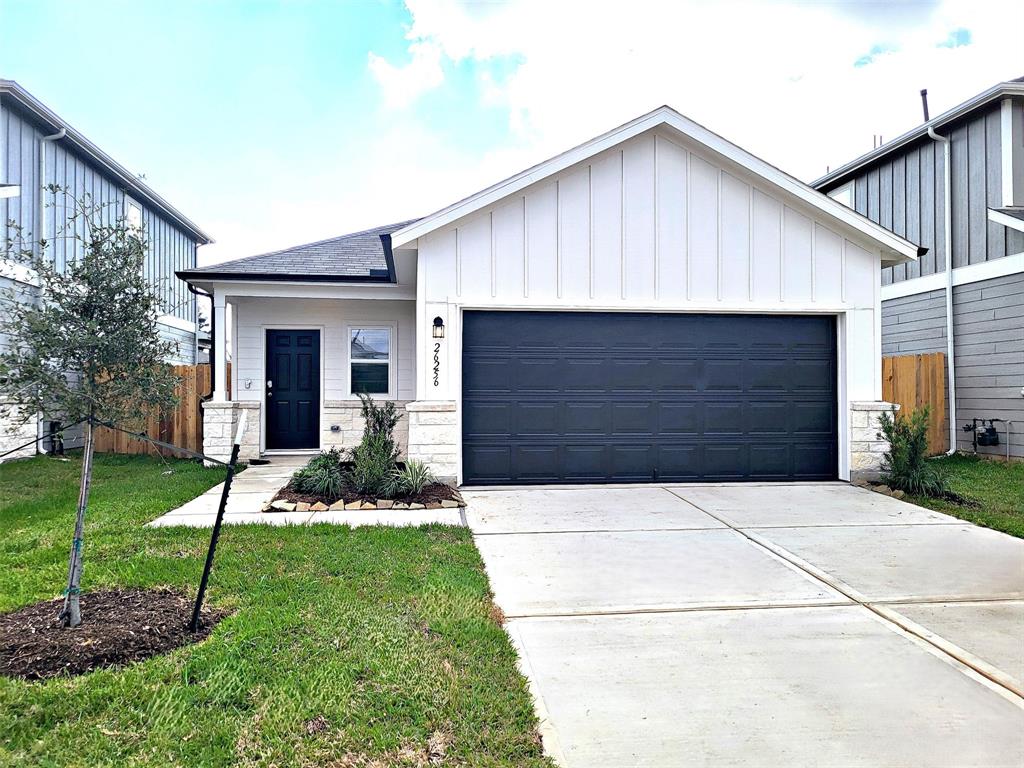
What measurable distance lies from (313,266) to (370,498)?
15.3 feet

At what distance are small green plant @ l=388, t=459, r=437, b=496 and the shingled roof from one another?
9.30 feet

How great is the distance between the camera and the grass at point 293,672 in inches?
90.4

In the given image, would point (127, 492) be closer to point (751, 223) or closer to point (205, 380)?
point (205, 380)

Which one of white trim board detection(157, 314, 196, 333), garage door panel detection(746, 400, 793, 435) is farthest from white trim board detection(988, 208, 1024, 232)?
white trim board detection(157, 314, 196, 333)

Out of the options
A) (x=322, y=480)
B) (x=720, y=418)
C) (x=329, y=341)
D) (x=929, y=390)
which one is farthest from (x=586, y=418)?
(x=929, y=390)

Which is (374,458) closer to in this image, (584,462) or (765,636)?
(584,462)

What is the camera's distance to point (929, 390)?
35.5ft

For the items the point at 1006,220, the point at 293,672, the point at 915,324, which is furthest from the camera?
the point at 915,324

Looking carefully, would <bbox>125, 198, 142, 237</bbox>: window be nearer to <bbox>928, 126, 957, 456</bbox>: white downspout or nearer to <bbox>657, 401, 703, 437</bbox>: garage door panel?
<bbox>657, 401, 703, 437</bbox>: garage door panel

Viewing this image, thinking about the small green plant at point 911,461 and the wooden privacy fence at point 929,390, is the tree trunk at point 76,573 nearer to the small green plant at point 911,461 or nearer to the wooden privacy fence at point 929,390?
the small green plant at point 911,461

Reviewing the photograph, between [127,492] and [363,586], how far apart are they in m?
4.85

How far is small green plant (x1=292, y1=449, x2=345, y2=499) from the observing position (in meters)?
6.82

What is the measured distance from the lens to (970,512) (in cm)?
638

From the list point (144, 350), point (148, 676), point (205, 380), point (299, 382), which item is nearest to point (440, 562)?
point (148, 676)
